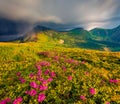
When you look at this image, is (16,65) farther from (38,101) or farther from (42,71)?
(38,101)

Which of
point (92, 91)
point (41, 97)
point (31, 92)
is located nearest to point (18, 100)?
point (31, 92)

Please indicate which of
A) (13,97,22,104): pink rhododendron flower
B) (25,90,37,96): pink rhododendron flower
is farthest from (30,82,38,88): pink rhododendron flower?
(13,97,22,104): pink rhododendron flower

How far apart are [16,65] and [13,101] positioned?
39.7 feet

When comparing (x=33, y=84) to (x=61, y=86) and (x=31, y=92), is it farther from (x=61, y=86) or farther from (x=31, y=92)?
(x=61, y=86)

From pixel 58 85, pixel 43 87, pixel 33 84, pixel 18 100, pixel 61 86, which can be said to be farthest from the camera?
pixel 58 85

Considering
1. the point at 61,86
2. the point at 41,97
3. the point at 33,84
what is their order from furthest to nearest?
the point at 61,86 → the point at 33,84 → the point at 41,97

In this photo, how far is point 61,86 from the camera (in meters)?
20.4

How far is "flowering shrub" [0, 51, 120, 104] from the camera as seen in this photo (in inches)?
698

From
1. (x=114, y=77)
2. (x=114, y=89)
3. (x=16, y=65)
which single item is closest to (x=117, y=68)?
(x=114, y=77)

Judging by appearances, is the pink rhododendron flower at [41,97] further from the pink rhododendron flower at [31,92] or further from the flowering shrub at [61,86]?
the pink rhododendron flower at [31,92]

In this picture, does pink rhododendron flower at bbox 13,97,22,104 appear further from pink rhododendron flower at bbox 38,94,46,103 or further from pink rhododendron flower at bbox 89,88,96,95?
pink rhododendron flower at bbox 89,88,96,95

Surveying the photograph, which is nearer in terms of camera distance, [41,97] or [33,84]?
[41,97]

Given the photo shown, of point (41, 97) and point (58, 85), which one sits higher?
point (58, 85)

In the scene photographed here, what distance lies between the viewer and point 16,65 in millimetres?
28594
